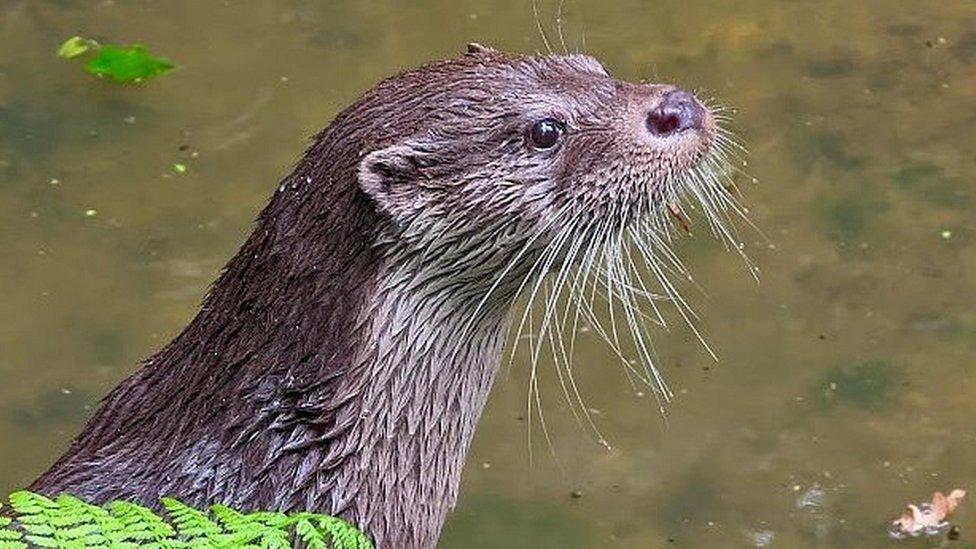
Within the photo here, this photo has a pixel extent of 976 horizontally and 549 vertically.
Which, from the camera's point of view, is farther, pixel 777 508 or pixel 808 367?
pixel 808 367

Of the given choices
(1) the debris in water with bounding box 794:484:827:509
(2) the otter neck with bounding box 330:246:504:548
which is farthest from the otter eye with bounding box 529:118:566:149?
(1) the debris in water with bounding box 794:484:827:509

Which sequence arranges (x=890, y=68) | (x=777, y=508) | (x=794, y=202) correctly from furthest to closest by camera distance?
(x=890, y=68) < (x=794, y=202) < (x=777, y=508)

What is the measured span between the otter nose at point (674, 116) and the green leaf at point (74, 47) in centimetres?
234

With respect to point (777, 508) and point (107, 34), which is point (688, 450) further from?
point (107, 34)

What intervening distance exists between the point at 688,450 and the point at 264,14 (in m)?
1.76

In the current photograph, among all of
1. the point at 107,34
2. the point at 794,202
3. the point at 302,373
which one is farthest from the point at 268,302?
the point at 107,34

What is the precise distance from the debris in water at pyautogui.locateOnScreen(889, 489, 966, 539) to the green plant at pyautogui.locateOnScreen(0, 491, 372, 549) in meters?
1.54

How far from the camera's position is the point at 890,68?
192 inches

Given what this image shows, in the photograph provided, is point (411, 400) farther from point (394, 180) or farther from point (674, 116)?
point (674, 116)

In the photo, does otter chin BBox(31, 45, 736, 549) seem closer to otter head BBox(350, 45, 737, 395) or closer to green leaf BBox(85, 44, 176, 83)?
otter head BBox(350, 45, 737, 395)

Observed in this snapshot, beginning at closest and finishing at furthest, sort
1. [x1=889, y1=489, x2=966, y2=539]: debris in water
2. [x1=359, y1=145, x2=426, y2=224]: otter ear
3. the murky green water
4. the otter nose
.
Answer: [x1=359, y1=145, x2=426, y2=224]: otter ear, the otter nose, [x1=889, y1=489, x2=966, y2=539]: debris in water, the murky green water

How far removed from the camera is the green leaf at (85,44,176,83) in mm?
4762

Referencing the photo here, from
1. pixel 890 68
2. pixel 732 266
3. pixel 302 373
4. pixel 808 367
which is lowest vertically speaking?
pixel 302 373

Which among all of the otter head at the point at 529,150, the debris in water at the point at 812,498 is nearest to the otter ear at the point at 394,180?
the otter head at the point at 529,150
